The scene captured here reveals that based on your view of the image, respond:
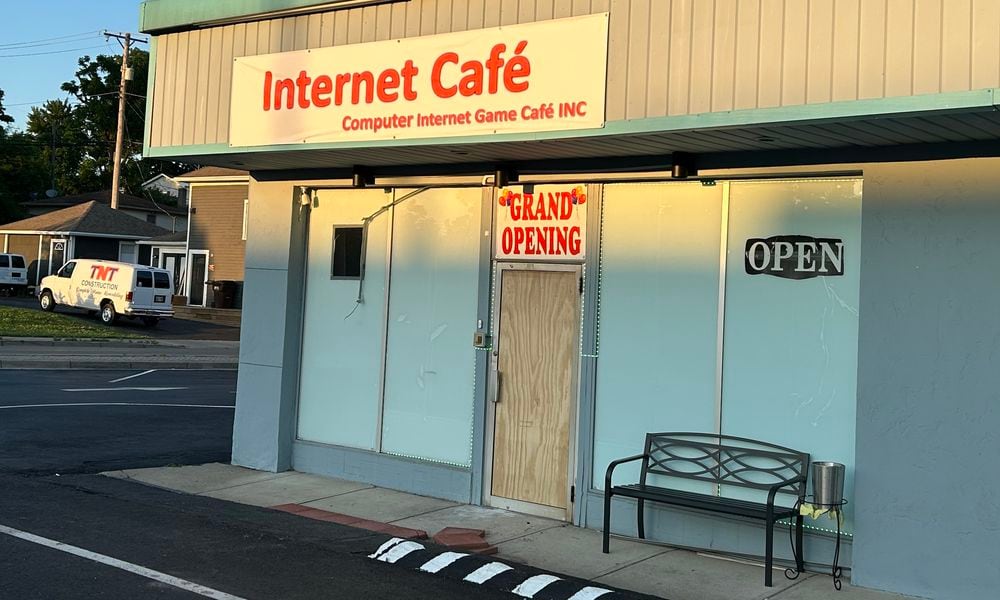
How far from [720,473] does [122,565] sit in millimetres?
4523

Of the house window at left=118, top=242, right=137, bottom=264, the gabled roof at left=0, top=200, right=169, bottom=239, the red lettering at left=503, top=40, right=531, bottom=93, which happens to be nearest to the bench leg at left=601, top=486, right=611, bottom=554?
the red lettering at left=503, top=40, right=531, bottom=93

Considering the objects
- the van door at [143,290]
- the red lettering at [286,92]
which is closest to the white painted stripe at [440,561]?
the red lettering at [286,92]

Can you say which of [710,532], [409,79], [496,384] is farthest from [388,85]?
[710,532]

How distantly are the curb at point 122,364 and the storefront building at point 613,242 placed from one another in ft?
43.2

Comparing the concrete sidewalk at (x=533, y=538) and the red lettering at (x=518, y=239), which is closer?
the concrete sidewalk at (x=533, y=538)

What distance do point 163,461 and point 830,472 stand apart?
7628 mm

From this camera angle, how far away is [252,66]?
33.0 feet

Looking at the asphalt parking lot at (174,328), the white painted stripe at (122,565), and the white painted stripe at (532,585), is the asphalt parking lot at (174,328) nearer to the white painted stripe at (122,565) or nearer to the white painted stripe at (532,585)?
the white painted stripe at (122,565)

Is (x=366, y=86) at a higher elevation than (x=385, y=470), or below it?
higher

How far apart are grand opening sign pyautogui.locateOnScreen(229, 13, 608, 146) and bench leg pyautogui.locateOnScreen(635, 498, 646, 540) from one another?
3117 mm

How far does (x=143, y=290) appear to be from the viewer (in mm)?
34062

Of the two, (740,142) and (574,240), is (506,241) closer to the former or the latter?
(574,240)

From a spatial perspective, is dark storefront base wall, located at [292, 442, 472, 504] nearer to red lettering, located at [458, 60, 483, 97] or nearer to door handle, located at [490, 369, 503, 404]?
door handle, located at [490, 369, 503, 404]

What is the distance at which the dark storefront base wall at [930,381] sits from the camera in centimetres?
680
